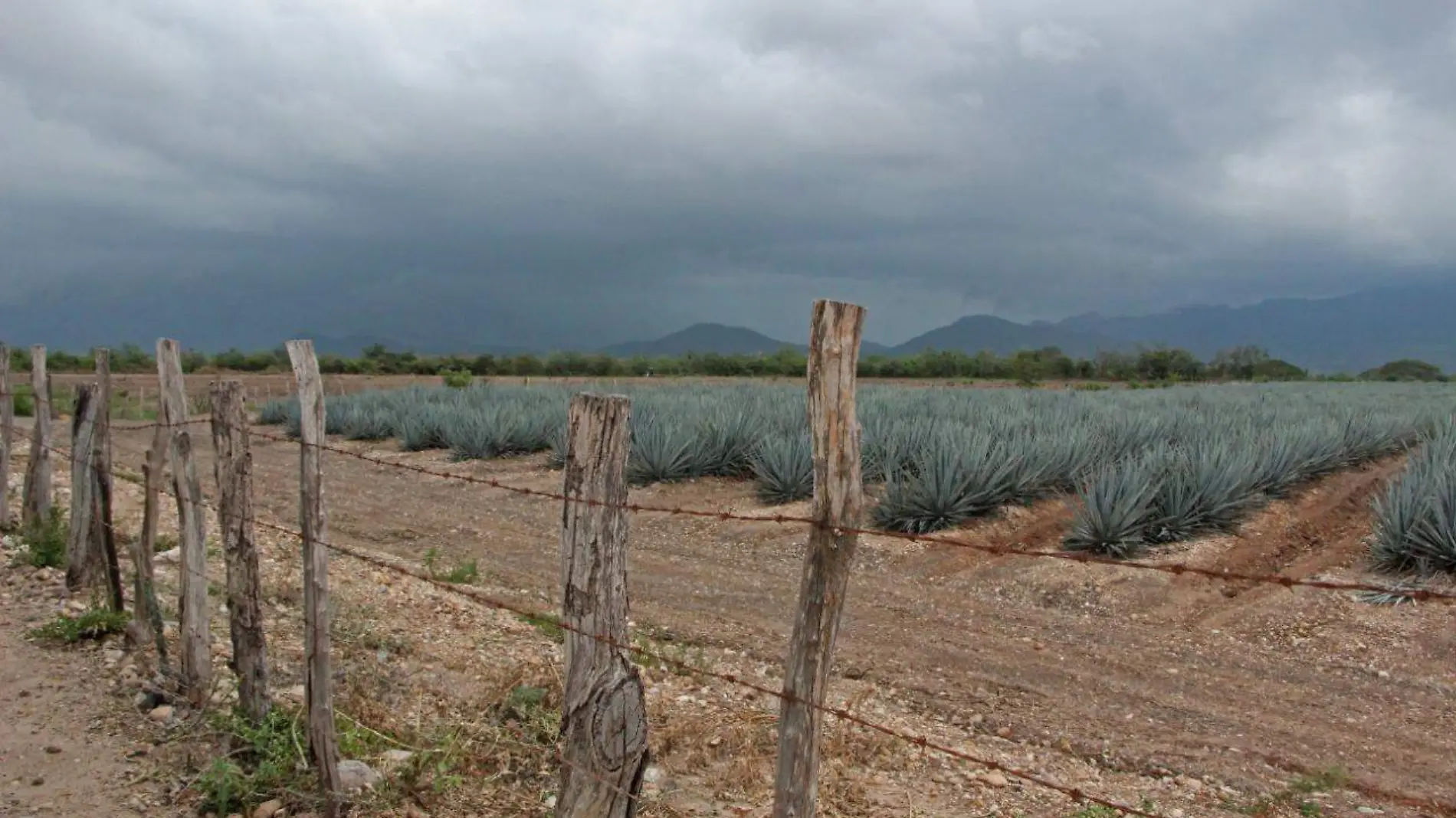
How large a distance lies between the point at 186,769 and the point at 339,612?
191 cm

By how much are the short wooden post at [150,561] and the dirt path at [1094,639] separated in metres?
2.60

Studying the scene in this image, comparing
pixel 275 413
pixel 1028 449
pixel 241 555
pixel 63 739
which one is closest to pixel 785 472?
pixel 1028 449

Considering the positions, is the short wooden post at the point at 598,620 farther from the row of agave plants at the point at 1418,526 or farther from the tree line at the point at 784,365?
the tree line at the point at 784,365

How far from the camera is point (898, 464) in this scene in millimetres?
11219

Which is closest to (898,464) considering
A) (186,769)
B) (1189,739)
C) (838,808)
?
(1189,739)

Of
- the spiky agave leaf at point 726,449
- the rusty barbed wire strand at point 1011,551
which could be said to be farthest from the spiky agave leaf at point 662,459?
the rusty barbed wire strand at point 1011,551

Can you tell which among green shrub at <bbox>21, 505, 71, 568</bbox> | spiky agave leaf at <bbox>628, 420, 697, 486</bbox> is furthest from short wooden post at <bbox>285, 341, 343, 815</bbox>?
spiky agave leaf at <bbox>628, 420, 697, 486</bbox>

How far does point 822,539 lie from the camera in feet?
8.92

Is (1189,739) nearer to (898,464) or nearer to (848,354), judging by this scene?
(848,354)

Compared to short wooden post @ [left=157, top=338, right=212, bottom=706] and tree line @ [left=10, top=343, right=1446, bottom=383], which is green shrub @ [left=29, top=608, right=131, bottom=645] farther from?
tree line @ [left=10, top=343, right=1446, bottom=383]

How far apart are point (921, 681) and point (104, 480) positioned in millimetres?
4817

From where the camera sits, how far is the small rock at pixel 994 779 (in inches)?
168

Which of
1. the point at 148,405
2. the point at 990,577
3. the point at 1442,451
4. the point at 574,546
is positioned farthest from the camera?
the point at 148,405

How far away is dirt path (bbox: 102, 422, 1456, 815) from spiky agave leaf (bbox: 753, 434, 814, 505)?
1.08 m
